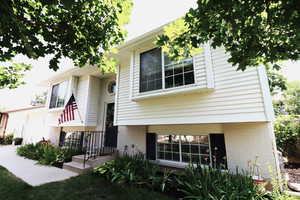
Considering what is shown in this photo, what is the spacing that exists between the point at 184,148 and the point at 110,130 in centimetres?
441

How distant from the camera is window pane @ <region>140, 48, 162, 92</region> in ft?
18.1

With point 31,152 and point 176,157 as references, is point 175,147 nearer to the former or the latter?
point 176,157

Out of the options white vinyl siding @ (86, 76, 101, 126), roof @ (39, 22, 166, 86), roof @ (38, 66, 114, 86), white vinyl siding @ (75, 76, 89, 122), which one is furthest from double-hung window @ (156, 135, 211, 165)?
roof @ (38, 66, 114, 86)

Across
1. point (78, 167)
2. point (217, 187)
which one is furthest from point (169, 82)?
point (78, 167)

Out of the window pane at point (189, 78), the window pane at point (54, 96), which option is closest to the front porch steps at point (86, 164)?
the window pane at point (189, 78)

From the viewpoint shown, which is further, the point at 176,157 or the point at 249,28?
the point at 176,157

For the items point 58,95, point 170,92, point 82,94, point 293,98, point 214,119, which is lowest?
point 214,119

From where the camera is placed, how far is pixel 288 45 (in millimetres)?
2104

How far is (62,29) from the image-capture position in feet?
8.55

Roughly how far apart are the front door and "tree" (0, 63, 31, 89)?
13.8ft

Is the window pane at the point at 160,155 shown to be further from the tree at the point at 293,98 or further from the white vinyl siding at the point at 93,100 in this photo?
the tree at the point at 293,98

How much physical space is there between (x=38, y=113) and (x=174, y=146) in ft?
45.2

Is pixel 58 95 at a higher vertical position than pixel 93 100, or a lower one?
higher

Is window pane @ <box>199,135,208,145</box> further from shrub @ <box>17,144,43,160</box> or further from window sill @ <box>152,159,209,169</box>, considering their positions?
shrub @ <box>17,144,43,160</box>
